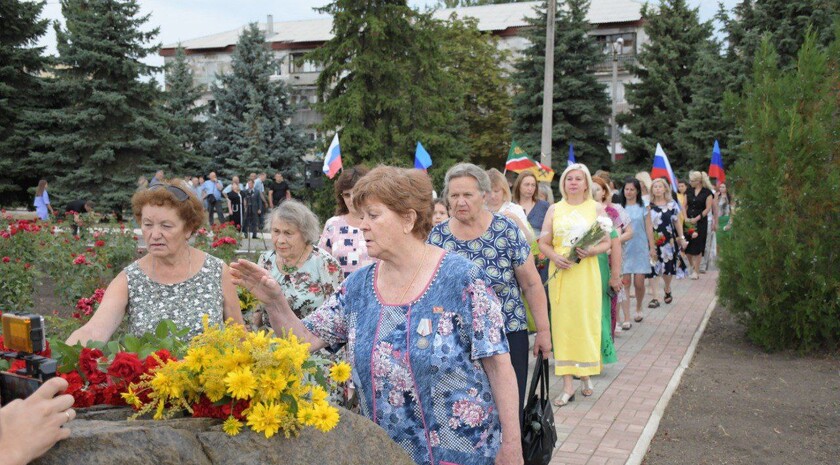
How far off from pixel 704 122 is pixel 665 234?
25.9 meters

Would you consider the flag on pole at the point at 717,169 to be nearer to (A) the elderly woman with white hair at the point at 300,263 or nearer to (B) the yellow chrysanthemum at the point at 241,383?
(A) the elderly woman with white hair at the point at 300,263

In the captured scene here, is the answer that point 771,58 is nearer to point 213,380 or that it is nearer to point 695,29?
point 213,380

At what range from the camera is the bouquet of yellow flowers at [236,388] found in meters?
2.20

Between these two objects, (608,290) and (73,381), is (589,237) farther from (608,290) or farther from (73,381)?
(73,381)

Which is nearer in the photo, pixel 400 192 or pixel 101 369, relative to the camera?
pixel 101 369

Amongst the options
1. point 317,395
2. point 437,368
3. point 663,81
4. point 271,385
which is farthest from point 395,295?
point 663,81

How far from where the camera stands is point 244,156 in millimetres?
40844

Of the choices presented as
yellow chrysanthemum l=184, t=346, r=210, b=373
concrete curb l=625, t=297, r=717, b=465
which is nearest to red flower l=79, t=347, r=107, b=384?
yellow chrysanthemum l=184, t=346, r=210, b=373

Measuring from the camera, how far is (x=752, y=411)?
6953mm

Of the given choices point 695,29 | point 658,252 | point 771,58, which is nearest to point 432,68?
point 695,29

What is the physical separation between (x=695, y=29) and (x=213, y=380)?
41.3 meters

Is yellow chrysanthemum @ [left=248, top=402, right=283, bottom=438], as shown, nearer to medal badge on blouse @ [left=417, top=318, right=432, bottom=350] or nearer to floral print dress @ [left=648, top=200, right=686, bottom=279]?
medal badge on blouse @ [left=417, top=318, right=432, bottom=350]

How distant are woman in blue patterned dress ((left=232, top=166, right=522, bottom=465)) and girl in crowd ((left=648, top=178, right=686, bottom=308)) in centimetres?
993

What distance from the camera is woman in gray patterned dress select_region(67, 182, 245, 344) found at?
149 inches
